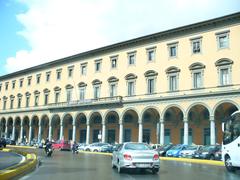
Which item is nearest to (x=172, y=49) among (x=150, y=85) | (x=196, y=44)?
(x=196, y=44)

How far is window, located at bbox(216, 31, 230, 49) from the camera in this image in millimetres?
35719

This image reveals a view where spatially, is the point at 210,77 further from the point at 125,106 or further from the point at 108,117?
the point at 108,117

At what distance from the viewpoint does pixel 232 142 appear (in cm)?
1647

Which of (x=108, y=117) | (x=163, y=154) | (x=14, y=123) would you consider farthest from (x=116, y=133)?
(x=14, y=123)

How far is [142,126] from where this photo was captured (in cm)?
4222

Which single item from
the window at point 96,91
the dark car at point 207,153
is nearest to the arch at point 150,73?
the window at point 96,91

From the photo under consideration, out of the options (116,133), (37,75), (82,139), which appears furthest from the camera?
(37,75)

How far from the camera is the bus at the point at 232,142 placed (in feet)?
52.1

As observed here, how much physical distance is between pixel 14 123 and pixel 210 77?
4127 cm

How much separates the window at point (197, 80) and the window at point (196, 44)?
248 cm

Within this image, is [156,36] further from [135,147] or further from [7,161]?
[135,147]

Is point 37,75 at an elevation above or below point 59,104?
above

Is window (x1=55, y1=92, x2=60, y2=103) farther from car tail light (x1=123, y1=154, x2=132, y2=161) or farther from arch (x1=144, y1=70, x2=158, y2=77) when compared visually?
car tail light (x1=123, y1=154, x2=132, y2=161)

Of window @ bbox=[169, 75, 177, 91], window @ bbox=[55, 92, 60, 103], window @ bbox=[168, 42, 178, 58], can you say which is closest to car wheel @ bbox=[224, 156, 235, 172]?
window @ bbox=[169, 75, 177, 91]
